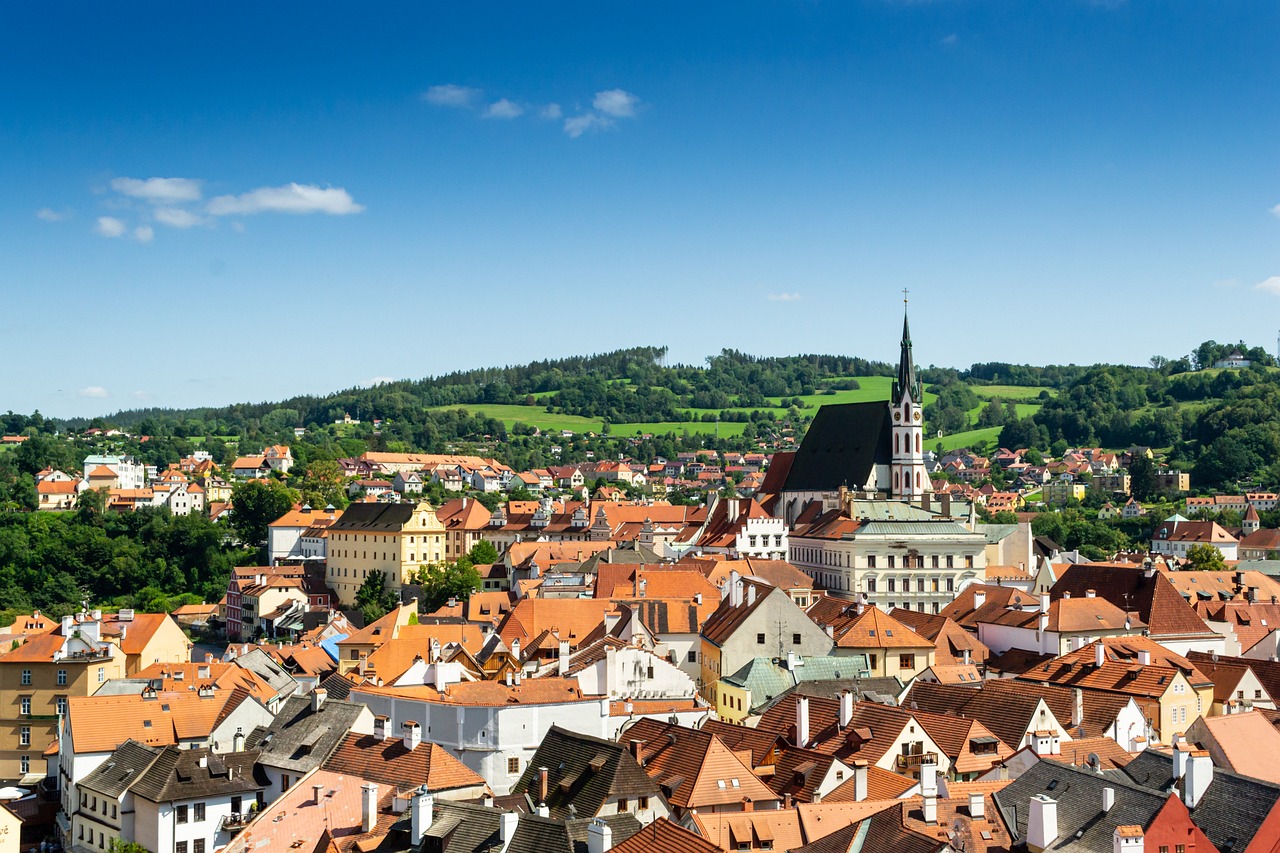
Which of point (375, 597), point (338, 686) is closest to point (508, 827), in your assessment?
point (338, 686)

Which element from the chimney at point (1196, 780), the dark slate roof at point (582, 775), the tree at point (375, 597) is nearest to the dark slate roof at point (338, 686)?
the dark slate roof at point (582, 775)

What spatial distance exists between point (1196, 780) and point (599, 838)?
13194 mm

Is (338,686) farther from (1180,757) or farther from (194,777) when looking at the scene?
(1180,757)

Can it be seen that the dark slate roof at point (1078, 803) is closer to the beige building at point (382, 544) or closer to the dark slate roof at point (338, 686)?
the dark slate roof at point (338, 686)

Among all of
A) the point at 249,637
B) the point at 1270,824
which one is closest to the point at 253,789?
the point at 1270,824

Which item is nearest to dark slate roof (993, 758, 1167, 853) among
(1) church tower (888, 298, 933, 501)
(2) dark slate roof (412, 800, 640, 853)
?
(2) dark slate roof (412, 800, 640, 853)

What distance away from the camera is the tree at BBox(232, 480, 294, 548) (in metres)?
128

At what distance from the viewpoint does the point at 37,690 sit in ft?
191

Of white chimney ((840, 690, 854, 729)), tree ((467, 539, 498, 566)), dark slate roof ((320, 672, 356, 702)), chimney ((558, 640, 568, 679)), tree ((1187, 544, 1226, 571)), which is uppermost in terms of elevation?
white chimney ((840, 690, 854, 729))

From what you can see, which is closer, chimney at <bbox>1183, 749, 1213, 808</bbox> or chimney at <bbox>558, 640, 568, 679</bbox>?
chimney at <bbox>1183, 749, 1213, 808</bbox>

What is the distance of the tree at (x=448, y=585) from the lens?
3701 inches

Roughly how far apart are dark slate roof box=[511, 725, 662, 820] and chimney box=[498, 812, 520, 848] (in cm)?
398

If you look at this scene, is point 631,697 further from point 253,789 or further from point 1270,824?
point 1270,824

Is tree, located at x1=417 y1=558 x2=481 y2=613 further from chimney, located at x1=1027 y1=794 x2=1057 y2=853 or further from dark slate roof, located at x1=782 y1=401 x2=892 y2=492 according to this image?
chimney, located at x1=1027 y1=794 x2=1057 y2=853
